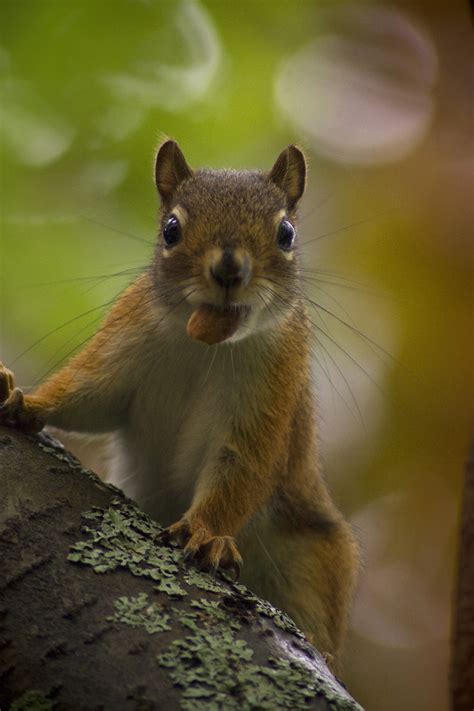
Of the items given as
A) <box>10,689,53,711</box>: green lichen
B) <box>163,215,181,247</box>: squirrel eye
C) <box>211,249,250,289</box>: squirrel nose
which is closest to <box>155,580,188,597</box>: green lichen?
<box>10,689,53,711</box>: green lichen

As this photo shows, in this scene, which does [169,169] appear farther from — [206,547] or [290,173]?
[206,547]

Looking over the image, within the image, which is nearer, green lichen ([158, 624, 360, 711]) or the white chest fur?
green lichen ([158, 624, 360, 711])

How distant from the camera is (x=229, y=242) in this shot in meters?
2.62

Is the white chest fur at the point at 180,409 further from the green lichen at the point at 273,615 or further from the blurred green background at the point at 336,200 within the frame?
the green lichen at the point at 273,615

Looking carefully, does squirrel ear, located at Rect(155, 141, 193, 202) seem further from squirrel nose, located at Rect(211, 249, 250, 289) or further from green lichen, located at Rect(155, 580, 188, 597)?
green lichen, located at Rect(155, 580, 188, 597)

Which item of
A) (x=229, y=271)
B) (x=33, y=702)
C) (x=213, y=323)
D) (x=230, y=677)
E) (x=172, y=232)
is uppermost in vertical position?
(x=172, y=232)

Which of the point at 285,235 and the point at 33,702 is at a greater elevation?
the point at 285,235

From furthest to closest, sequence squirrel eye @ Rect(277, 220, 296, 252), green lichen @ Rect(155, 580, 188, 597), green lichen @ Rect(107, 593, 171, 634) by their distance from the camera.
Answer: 1. squirrel eye @ Rect(277, 220, 296, 252)
2. green lichen @ Rect(155, 580, 188, 597)
3. green lichen @ Rect(107, 593, 171, 634)

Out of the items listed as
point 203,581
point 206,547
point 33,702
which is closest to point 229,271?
point 206,547

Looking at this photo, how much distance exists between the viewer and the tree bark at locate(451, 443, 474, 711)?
2.60 metres

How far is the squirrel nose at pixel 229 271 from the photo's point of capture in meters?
2.48

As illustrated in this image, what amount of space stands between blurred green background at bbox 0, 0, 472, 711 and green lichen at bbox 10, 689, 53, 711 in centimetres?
189

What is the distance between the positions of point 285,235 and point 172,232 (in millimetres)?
365

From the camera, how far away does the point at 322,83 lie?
520 centimetres
